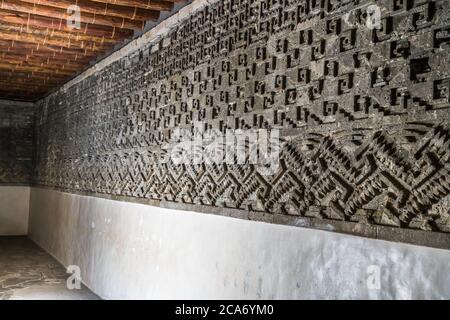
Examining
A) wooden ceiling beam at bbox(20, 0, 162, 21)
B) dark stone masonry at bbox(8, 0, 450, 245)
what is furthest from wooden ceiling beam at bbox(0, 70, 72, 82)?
dark stone masonry at bbox(8, 0, 450, 245)

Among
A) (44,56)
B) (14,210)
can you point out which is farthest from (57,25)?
(14,210)

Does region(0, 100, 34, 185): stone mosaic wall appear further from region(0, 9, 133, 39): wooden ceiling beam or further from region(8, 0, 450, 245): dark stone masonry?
region(8, 0, 450, 245): dark stone masonry

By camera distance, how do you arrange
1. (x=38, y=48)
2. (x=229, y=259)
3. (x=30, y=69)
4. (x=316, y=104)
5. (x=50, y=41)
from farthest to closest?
(x=30, y=69) → (x=38, y=48) → (x=50, y=41) → (x=229, y=259) → (x=316, y=104)

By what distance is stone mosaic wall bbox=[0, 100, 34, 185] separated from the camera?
425 inches

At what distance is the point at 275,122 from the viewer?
3021 millimetres

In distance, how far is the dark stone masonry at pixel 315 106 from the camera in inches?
82.6

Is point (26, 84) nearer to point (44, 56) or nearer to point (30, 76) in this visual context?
point (30, 76)

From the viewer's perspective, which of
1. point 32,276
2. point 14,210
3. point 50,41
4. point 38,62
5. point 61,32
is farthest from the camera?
point 14,210

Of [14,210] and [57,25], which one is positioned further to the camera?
[14,210]

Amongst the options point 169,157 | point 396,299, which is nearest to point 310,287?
point 396,299

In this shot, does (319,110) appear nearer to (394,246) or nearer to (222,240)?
(394,246)

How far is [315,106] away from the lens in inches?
106

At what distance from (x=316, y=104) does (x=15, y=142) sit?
9777mm

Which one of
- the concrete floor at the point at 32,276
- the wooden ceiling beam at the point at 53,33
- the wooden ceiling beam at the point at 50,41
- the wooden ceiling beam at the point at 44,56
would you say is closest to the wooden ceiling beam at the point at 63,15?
the wooden ceiling beam at the point at 53,33
